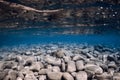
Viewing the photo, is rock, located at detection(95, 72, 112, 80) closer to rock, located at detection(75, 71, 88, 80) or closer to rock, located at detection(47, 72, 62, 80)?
rock, located at detection(75, 71, 88, 80)

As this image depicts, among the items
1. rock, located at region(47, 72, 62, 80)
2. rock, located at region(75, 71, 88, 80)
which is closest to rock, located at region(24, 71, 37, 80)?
rock, located at region(47, 72, 62, 80)

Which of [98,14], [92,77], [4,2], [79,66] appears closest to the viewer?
[92,77]

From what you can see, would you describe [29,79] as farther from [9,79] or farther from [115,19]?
[115,19]

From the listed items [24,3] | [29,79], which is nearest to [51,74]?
[29,79]

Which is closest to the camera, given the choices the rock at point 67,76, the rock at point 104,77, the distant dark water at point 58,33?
the rock at point 67,76

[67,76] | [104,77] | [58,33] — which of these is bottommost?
[58,33]

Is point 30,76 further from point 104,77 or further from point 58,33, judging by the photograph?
point 58,33

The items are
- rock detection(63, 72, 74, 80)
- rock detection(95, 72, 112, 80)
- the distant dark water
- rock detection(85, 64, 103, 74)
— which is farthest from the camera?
the distant dark water

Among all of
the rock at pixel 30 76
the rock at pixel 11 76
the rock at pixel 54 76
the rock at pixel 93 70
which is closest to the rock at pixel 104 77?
the rock at pixel 93 70

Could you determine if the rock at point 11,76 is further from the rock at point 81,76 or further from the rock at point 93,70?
the rock at point 93,70

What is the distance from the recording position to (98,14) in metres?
15.3

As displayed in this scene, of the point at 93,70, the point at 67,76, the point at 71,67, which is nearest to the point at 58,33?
the point at 71,67

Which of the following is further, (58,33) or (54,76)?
(58,33)

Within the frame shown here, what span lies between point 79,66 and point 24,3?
5.61 m
